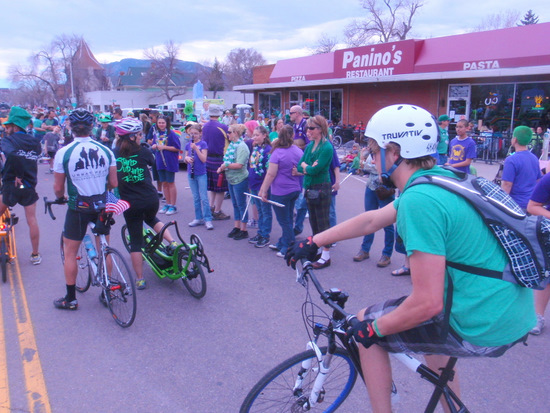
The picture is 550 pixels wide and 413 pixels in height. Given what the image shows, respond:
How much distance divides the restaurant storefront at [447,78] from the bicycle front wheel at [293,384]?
1536 cm

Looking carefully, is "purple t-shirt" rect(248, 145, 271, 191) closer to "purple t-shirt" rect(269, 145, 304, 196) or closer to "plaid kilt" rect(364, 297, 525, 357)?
"purple t-shirt" rect(269, 145, 304, 196)

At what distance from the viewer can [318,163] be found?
550 centimetres

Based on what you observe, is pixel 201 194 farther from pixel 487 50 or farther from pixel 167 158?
pixel 487 50

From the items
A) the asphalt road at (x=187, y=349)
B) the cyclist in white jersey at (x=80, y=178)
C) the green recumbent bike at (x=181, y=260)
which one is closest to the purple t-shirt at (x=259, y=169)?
the asphalt road at (x=187, y=349)

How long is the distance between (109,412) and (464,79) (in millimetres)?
18512

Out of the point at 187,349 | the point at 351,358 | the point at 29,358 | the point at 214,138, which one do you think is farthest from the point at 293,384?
the point at 214,138

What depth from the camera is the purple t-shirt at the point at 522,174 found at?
481 cm

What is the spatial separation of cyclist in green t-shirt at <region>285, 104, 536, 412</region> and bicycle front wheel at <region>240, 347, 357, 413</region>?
0.32m

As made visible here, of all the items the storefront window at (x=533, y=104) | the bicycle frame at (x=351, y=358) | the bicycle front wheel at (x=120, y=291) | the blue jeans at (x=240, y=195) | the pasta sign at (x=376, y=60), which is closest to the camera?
the bicycle frame at (x=351, y=358)

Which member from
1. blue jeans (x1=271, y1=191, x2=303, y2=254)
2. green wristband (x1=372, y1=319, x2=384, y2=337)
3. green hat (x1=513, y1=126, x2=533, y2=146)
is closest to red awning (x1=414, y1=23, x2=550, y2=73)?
green hat (x1=513, y1=126, x2=533, y2=146)

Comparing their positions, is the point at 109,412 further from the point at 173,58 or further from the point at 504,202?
the point at 173,58

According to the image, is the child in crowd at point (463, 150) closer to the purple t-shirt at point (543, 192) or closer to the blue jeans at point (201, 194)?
the purple t-shirt at point (543, 192)

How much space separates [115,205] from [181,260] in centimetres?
97

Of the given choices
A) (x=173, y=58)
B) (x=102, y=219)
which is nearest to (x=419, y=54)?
(x=102, y=219)
